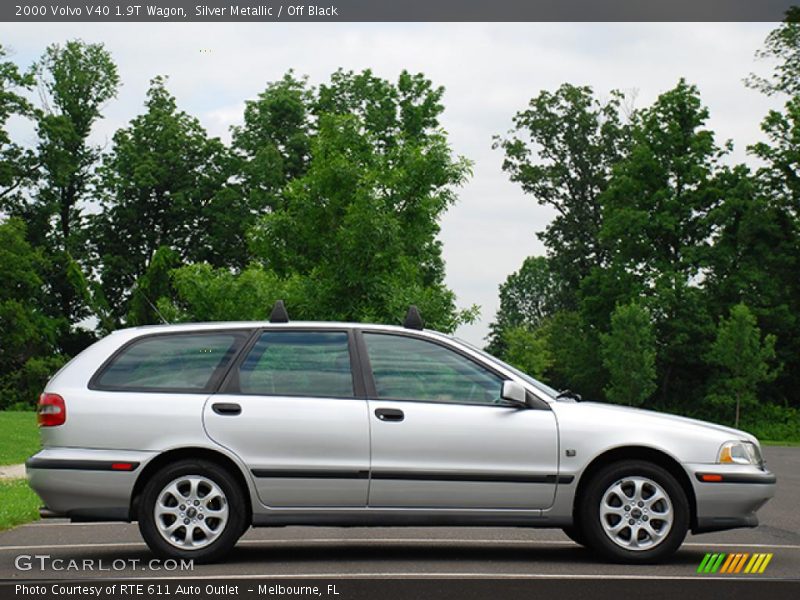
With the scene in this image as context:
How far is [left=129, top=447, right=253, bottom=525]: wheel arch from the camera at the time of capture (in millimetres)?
9406

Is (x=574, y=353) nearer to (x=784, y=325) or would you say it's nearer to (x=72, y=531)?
(x=784, y=325)

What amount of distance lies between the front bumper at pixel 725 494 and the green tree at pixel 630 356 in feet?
162

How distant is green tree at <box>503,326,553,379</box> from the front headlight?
76.8 metres

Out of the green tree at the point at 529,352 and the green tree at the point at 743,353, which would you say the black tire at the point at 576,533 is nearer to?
the green tree at the point at 743,353

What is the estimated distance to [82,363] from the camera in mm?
9758

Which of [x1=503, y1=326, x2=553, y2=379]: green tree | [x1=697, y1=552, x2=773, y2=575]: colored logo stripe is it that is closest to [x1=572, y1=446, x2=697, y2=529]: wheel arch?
[x1=697, y1=552, x2=773, y2=575]: colored logo stripe

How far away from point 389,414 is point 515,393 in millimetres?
882

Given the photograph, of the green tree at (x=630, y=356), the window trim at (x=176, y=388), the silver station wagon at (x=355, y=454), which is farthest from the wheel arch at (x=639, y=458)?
the green tree at (x=630, y=356)

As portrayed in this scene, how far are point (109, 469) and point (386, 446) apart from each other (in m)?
1.88

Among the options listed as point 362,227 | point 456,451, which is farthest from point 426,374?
point 362,227

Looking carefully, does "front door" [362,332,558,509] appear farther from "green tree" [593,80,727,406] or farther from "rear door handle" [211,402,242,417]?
"green tree" [593,80,727,406]

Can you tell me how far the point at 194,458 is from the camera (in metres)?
9.49

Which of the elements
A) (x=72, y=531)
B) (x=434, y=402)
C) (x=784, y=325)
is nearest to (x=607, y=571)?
(x=434, y=402)

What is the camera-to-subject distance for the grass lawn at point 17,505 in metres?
13.5
